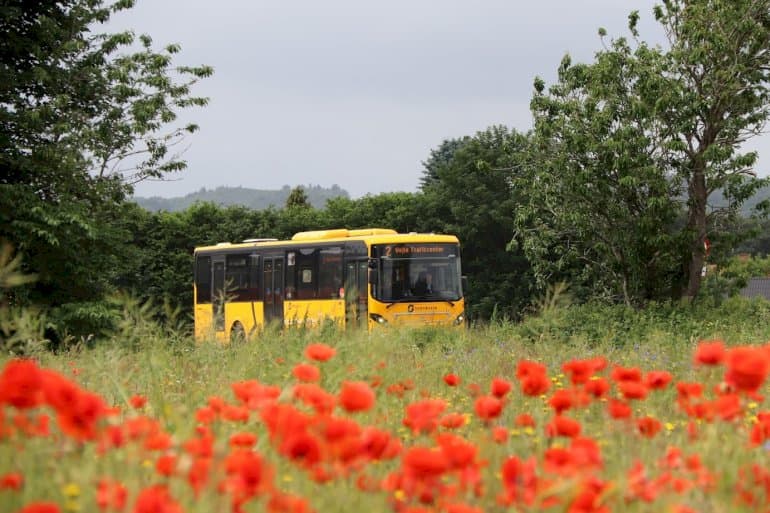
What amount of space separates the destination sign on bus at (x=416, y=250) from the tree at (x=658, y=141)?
2520 mm

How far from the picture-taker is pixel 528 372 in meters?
3.47

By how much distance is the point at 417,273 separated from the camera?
20.9m

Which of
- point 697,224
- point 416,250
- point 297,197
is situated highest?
point 297,197

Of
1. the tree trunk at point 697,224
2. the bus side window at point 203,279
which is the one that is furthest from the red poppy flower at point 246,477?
the bus side window at point 203,279

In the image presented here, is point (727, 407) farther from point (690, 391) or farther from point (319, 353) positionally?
point (319, 353)

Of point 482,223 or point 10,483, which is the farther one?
point 482,223

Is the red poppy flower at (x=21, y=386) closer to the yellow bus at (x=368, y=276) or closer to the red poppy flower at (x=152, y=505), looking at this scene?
the red poppy flower at (x=152, y=505)

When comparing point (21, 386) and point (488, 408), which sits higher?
point (21, 386)

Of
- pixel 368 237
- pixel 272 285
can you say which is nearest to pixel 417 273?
pixel 368 237

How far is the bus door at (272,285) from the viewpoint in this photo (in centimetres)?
2280

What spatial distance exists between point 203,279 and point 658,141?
12.2 meters

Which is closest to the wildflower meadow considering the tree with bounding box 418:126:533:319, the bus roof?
the bus roof

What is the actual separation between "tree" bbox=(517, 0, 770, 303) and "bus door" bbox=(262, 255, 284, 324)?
6211 millimetres

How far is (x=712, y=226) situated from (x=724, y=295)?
2.71 metres
